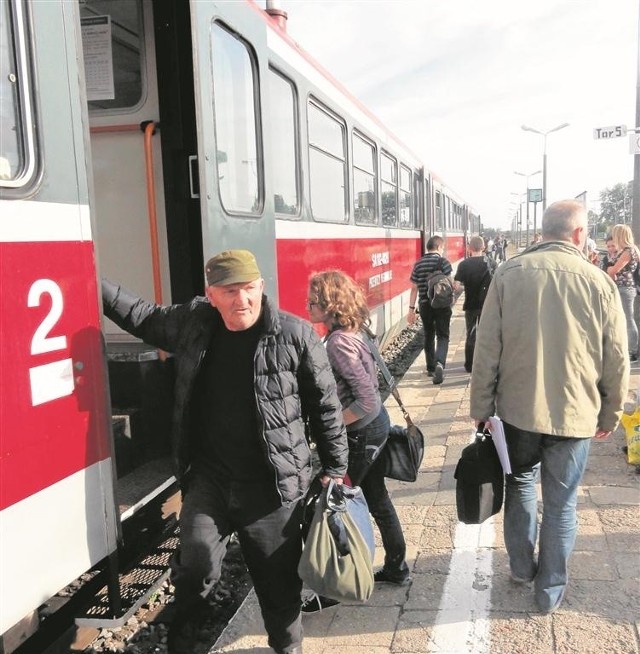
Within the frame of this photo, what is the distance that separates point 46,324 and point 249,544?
1154 millimetres

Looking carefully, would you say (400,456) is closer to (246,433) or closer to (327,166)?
(246,433)

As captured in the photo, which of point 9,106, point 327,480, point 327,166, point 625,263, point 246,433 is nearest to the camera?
point 9,106

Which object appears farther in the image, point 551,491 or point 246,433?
point 551,491

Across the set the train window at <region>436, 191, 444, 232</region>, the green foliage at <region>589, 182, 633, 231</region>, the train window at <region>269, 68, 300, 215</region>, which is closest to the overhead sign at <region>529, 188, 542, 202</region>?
the train window at <region>436, 191, 444, 232</region>

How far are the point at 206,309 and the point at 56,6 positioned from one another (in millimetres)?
1190

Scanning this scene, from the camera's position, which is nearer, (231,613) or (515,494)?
(515,494)

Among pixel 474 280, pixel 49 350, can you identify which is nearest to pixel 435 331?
pixel 474 280

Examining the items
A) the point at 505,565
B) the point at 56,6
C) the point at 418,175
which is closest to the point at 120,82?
the point at 56,6

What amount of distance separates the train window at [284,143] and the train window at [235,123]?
1.05 ft

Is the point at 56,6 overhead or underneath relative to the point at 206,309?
overhead

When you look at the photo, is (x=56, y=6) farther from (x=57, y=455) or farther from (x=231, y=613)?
(x=231, y=613)

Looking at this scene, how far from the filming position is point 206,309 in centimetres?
277

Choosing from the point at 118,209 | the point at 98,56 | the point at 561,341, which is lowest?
the point at 561,341

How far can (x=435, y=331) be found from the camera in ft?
27.9
